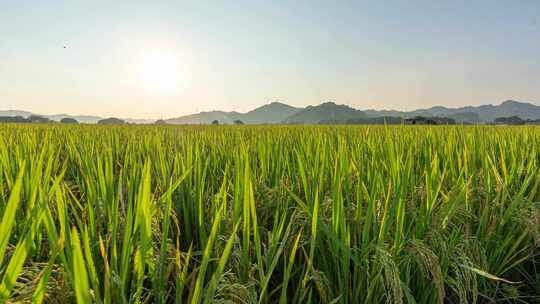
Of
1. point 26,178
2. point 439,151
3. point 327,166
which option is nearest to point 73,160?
point 26,178

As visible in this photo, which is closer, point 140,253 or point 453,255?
point 140,253

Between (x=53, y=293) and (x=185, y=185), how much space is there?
76cm

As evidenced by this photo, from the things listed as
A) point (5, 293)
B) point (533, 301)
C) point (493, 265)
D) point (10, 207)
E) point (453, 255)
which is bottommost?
point (533, 301)

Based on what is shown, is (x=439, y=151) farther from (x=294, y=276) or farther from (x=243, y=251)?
(x=243, y=251)

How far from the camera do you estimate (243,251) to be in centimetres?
90

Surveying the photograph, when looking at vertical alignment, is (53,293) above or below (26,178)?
below

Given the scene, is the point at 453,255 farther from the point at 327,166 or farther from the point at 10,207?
the point at 10,207

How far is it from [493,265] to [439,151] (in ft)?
4.44

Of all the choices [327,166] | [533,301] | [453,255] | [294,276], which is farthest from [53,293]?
[533,301]

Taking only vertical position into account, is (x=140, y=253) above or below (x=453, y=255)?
above

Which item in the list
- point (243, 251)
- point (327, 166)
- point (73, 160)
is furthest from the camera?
point (73, 160)

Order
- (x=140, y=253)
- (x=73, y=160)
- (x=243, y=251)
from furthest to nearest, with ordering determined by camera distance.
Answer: (x=73, y=160) < (x=243, y=251) < (x=140, y=253)

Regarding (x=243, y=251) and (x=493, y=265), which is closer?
(x=243, y=251)

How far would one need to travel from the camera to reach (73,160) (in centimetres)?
233
